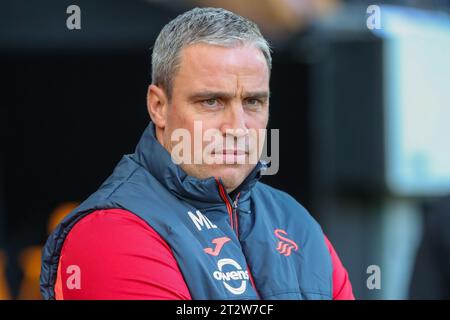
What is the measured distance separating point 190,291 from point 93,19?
5.33m

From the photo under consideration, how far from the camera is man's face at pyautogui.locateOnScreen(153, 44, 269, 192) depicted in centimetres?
167

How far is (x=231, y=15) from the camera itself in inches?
67.8

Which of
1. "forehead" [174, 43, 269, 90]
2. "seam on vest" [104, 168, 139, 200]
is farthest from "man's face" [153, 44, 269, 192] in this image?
"seam on vest" [104, 168, 139, 200]

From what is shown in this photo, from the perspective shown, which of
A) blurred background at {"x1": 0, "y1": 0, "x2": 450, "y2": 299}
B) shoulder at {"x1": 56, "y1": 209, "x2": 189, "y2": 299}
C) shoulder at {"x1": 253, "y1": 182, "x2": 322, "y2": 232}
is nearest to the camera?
shoulder at {"x1": 56, "y1": 209, "x2": 189, "y2": 299}

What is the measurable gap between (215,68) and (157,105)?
0.15 metres

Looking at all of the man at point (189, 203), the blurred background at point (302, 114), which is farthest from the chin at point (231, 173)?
the blurred background at point (302, 114)

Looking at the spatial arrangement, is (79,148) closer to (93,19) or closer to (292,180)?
(93,19)

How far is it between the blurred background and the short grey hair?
4.11 meters

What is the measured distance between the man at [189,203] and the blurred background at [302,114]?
4085 mm

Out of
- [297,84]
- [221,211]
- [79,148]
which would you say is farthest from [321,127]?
[221,211]

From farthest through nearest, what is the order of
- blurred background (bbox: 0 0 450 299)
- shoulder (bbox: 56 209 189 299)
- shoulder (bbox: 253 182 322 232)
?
blurred background (bbox: 0 0 450 299) < shoulder (bbox: 253 182 322 232) < shoulder (bbox: 56 209 189 299)

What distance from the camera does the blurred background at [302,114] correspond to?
638 centimetres

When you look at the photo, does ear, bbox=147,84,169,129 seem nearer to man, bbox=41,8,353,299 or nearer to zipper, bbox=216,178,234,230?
man, bbox=41,8,353,299

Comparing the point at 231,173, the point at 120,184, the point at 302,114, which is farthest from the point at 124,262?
the point at 302,114
